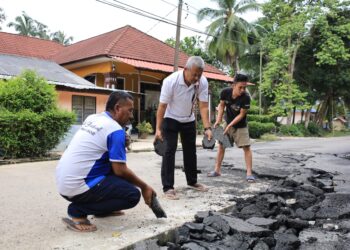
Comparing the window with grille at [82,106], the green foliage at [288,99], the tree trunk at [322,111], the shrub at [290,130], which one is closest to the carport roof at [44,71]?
the window with grille at [82,106]

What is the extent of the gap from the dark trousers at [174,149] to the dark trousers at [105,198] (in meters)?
1.48

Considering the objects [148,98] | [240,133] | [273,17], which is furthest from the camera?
[273,17]

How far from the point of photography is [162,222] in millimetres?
3768

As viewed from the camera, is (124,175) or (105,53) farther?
(105,53)

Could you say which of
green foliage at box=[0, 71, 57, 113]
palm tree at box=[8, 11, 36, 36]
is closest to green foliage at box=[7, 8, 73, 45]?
palm tree at box=[8, 11, 36, 36]

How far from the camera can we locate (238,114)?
6.27m

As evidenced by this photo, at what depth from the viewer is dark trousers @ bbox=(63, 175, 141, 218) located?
3.40 metres

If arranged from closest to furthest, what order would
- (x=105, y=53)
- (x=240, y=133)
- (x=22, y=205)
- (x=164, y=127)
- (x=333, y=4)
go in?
(x=22, y=205), (x=164, y=127), (x=240, y=133), (x=105, y=53), (x=333, y=4)

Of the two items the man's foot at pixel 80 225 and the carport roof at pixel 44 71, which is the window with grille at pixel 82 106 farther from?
the man's foot at pixel 80 225

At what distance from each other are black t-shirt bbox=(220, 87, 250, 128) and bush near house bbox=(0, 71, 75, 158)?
4.97m

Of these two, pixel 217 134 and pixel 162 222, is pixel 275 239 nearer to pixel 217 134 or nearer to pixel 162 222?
pixel 162 222

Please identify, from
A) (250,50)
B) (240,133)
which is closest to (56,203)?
(240,133)

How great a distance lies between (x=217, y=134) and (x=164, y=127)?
1560 mm

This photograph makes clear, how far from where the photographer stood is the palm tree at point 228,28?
30.0m
